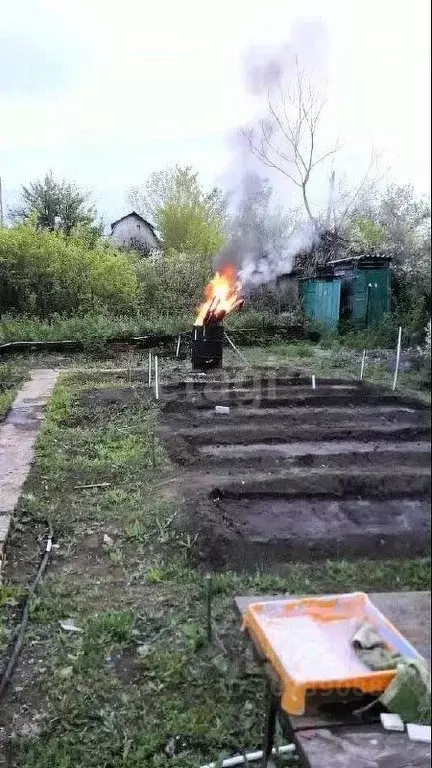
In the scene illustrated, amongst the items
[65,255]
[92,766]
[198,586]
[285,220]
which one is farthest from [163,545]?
[65,255]

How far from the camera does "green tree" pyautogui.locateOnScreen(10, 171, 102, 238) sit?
5.83 metres

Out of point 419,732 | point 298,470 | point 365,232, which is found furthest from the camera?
point 298,470

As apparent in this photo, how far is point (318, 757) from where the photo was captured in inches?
27.1

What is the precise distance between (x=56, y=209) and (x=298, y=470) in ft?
17.1

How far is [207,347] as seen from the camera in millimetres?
4938

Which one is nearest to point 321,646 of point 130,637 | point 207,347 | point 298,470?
point 130,637

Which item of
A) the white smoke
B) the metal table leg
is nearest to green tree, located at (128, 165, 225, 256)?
the white smoke

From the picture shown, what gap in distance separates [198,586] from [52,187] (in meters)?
5.37

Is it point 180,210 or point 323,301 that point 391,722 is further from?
point 180,210

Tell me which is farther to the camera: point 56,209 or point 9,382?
point 56,209

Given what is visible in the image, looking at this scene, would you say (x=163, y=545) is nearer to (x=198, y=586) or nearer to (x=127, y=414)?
(x=198, y=586)

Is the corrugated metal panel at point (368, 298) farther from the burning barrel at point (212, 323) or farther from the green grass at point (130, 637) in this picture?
the burning barrel at point (212, 323)

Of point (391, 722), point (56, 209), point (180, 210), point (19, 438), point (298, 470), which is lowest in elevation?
point (19, 438)

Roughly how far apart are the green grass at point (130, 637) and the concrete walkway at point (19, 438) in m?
0.07
